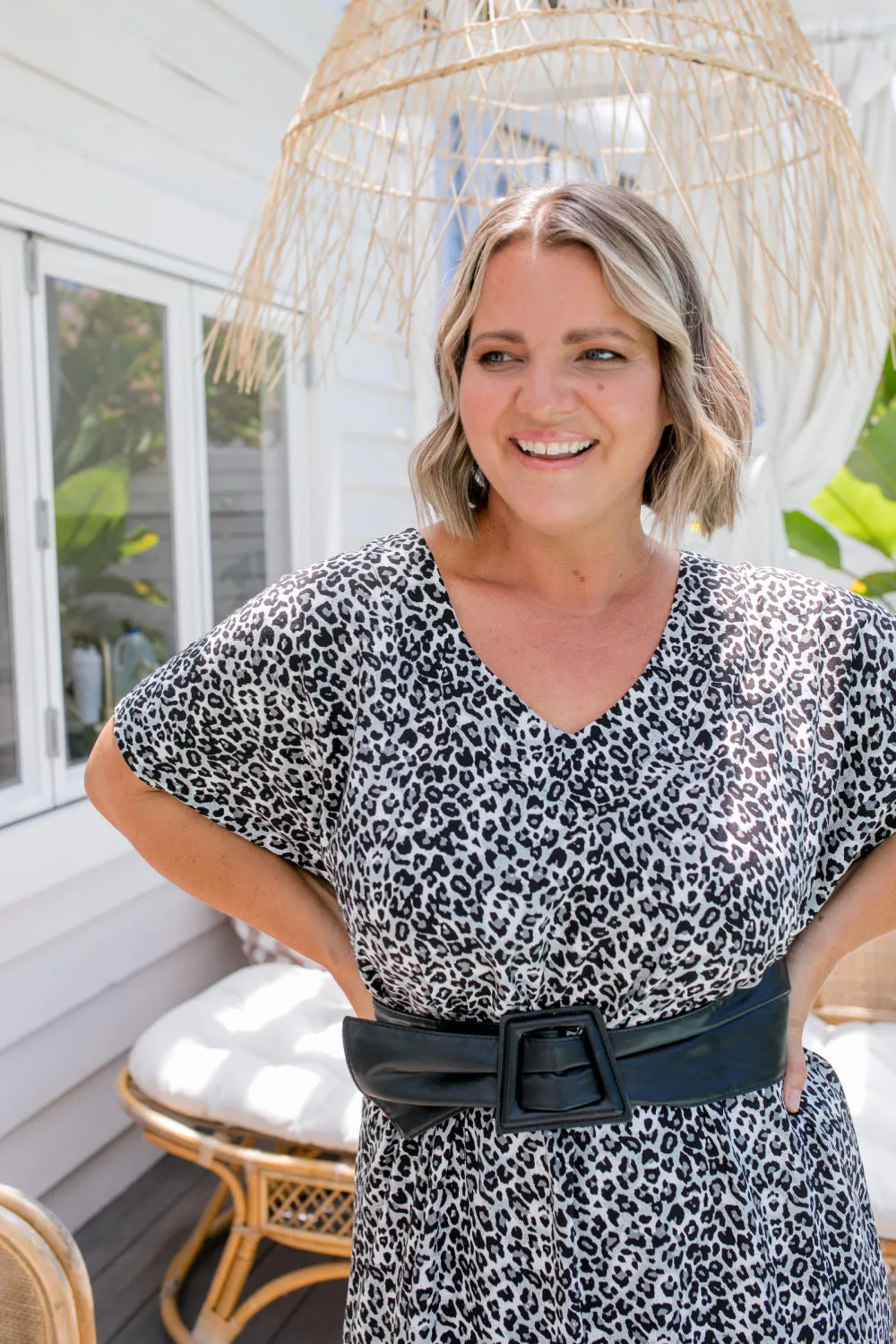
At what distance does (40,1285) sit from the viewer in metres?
1.17

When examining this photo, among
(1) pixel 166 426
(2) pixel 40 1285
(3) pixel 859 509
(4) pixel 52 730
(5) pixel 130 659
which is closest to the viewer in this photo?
(2) pixel 40 1285

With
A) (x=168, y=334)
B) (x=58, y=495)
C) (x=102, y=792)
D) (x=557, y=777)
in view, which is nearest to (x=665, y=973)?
(x=557, y=777)

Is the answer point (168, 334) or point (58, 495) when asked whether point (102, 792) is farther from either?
point (168, 334)

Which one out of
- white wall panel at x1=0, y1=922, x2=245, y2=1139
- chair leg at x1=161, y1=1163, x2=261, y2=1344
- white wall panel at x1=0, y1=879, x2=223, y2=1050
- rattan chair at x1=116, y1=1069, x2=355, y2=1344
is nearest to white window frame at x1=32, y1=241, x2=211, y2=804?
white wall panel at x1=0, y1=879, x2=223, y2=1050

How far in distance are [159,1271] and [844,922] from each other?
6.87 feet

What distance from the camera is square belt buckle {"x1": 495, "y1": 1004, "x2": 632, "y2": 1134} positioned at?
1228 millimetres

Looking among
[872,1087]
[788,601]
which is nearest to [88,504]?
[788,601]

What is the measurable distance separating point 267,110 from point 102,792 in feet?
8.59

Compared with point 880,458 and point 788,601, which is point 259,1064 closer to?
point 788,601

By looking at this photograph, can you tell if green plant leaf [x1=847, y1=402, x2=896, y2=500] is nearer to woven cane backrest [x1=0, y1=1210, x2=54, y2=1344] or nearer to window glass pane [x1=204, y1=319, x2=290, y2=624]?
window glass pane [x1=204, y1=319, x2=290, y2=624]

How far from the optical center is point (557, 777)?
1.26m

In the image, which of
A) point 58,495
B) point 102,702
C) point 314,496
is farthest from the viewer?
point 314,496

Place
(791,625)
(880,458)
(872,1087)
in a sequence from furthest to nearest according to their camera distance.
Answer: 1. (880,458)
2. (872,1087)
3. (791,625)

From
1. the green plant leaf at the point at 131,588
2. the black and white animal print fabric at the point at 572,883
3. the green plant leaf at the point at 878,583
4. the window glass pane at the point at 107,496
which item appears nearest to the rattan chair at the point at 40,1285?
the black and white animal print fabric at the point at 572,883
